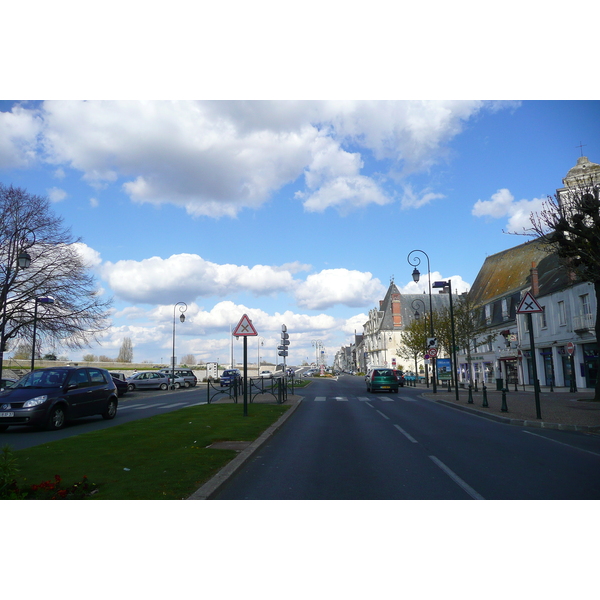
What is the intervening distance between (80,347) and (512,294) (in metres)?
35.1

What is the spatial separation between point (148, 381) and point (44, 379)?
27609mm

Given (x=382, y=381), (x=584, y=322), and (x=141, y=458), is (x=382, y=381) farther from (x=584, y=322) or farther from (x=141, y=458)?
(x=141, y=458)

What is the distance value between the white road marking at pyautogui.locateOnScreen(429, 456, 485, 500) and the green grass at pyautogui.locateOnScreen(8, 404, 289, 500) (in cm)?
340

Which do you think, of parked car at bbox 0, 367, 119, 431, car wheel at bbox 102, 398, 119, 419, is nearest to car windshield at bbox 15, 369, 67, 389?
parked car at bbox 0, 367, 119, 431

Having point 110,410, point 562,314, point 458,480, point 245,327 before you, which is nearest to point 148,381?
point 110,410

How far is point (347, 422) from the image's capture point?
1453cm

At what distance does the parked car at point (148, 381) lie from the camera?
40.1 metres

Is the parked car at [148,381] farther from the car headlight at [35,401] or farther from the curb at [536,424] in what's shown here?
the curb at [536,424]

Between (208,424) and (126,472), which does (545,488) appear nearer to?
(126,472)

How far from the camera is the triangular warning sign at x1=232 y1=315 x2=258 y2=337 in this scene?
15484mm

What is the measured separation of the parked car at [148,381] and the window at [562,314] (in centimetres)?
3123

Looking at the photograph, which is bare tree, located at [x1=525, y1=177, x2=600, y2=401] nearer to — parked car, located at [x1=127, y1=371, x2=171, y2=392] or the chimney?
the chimney

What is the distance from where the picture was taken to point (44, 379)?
14133 millimetres

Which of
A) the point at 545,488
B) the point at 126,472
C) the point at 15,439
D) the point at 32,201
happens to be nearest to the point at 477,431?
the point at 545,488
